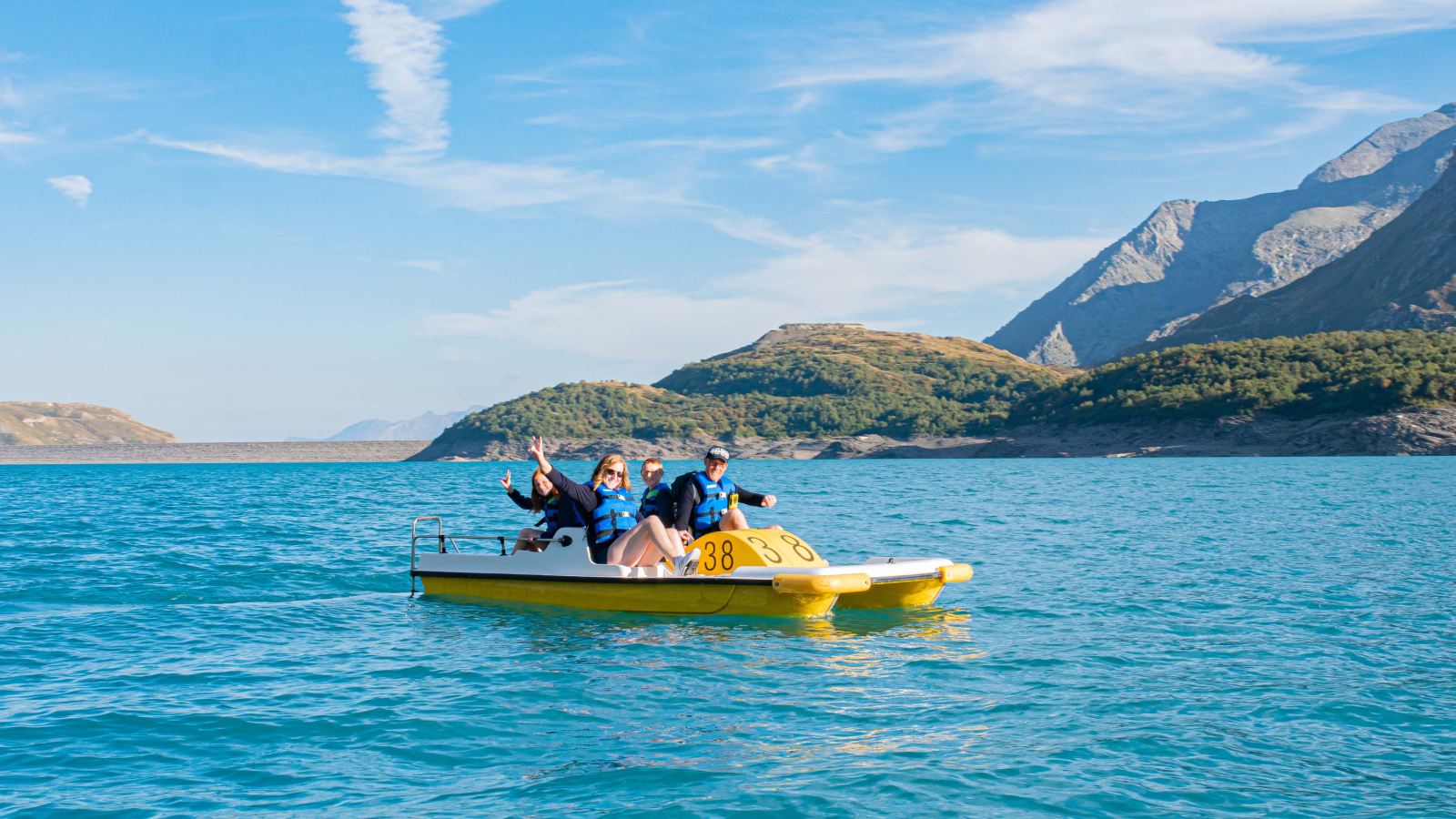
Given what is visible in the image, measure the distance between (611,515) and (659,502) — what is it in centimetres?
69

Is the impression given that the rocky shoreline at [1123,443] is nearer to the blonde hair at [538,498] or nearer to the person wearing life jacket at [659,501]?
the person wearing life jacket at [659,501]

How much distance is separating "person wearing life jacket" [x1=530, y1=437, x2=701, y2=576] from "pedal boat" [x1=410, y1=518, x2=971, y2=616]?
153 mm

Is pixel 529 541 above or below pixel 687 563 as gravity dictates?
above

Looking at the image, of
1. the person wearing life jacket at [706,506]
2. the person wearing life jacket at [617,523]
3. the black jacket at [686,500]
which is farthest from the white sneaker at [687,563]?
the black jacket at [686,500]

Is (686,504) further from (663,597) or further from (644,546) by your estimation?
(663,597)

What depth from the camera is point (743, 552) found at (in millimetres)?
13484

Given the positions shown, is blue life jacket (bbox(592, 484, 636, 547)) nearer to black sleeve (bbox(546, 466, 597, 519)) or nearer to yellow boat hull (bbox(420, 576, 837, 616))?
black sleeve (bbox(546, 466, 597, 519))

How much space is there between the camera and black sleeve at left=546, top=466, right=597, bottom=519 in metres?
13.6

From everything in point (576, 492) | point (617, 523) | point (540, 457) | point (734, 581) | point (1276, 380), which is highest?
point (1276, 380)

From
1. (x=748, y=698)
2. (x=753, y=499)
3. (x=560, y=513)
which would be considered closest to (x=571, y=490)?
(x=560, y=513)

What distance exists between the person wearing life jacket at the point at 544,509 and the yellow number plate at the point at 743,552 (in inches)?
83.6

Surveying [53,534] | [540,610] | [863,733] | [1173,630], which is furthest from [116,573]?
[1173,630]

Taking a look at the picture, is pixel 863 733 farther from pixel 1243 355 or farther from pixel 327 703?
pixel 1243 355

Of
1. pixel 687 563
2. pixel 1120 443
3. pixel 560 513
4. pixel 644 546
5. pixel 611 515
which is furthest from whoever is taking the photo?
pixel 1120 443
